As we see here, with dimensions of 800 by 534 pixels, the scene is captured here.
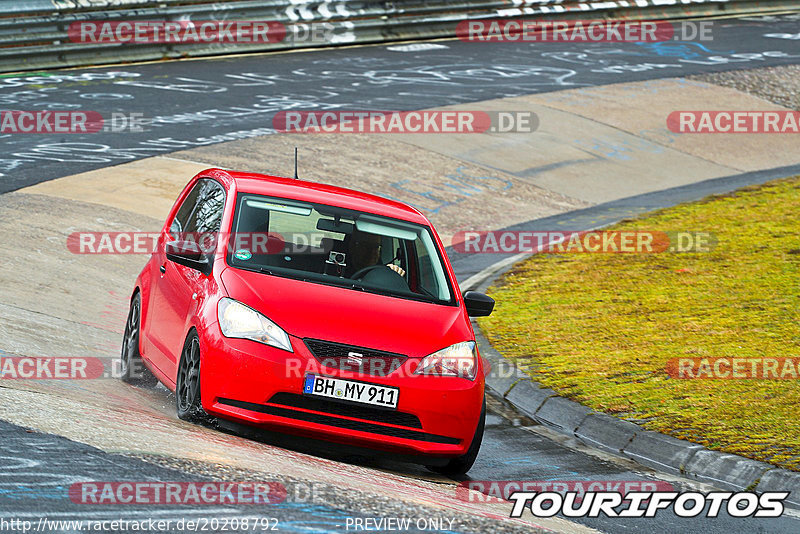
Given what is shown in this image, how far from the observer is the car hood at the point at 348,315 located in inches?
263

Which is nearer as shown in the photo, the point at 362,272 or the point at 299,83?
the point at 362,272

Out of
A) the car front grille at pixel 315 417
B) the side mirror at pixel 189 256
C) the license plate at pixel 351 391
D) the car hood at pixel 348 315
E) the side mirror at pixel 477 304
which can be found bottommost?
the car front grille at pixel 315 417

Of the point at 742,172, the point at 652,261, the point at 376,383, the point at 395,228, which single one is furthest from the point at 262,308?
the point at 742,172

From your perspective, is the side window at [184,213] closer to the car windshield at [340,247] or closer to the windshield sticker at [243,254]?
the car windshield at [340,247]

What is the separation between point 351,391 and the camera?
6.54m

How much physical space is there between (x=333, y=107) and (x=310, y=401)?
47.8ft

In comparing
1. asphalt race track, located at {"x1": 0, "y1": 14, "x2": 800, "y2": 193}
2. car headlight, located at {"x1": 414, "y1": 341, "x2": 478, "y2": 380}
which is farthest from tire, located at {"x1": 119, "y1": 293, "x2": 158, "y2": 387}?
asphalt race track, located at {"x1": 0, "y1": 14, "x2": 800, "y2": 193}

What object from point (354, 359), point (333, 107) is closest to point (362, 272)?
point (354, 359)

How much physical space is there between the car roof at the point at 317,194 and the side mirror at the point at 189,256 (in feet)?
2.07

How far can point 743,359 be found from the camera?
9.54 m

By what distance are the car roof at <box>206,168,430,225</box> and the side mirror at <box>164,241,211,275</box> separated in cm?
63

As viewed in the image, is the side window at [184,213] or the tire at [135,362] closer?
the tire at [135,362]

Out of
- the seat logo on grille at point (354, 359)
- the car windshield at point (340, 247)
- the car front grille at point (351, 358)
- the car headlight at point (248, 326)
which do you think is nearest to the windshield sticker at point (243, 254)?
the car windshield at point (340, 247)

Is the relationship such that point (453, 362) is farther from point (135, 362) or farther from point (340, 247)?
point (135, 362)
